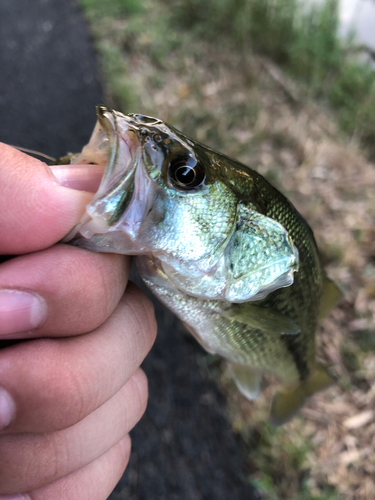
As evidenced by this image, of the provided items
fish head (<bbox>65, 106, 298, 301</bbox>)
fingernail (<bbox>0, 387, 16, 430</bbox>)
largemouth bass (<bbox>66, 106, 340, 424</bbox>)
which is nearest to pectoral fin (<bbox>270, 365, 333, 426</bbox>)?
largemouth bass (<bbox>66, 106, 340, 424</bbox>)

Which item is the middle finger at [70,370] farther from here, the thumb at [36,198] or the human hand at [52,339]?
the thumb at [36,198]

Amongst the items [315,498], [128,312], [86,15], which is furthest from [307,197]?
[86,15]

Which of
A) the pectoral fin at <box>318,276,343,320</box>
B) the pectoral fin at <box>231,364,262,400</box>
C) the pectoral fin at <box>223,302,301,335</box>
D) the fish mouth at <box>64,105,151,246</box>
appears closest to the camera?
the fish mouth at <box>64,105,151,246</box>

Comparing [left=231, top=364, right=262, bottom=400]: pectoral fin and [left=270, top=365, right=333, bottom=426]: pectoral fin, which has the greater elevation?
[left=231, top=364, right=262, bottom=400]: pectoral fin

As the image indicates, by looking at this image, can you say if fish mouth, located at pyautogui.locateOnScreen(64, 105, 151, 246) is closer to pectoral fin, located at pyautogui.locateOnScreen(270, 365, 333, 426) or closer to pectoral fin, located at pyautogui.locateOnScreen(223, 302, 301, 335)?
pectoral fin, located at pyautogui.locateOnScreen(223, 302, 301, 335)

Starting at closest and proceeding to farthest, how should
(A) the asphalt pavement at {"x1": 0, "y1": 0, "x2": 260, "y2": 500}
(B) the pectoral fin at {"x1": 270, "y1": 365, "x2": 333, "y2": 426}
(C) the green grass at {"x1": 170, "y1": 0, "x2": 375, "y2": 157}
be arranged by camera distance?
(B) the pectoral fin at {"x1": 270, "y1": 365, "x2": 333, "y2": 426} < (A) the asphalt pavement at {"x1": 0, "y1": 0, "x2": 260, "y2": 500} < (C) the green grass at {"x1": 170, "y1": 0, "x2": 375, "y2": 157}

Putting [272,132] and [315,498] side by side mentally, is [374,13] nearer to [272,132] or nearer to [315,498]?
[272,132]
